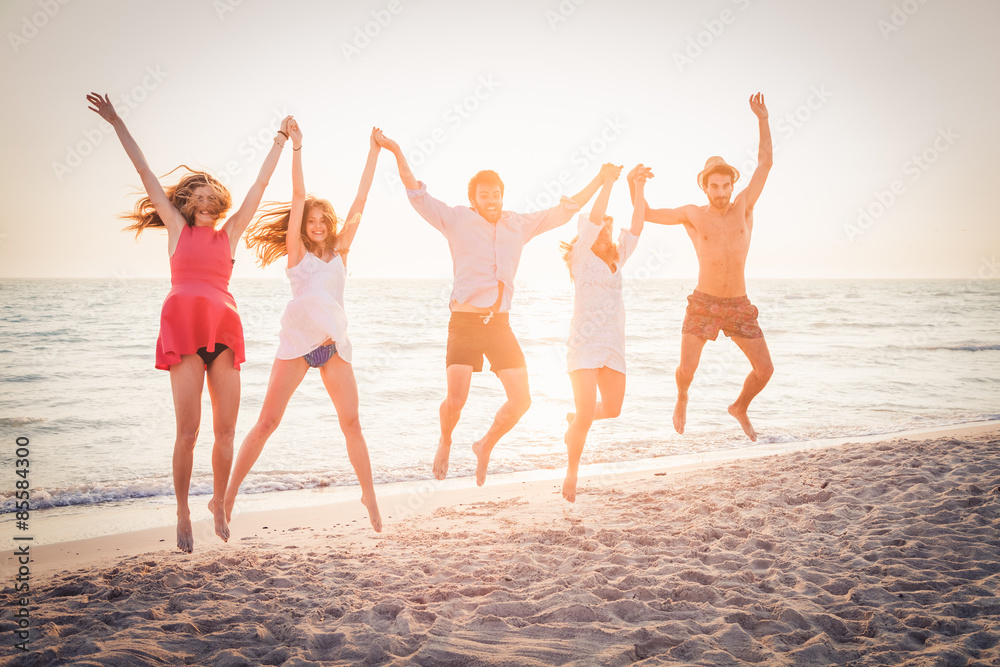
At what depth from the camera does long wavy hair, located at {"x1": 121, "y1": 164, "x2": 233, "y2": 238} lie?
4383mm

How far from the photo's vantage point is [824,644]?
3.49 metres

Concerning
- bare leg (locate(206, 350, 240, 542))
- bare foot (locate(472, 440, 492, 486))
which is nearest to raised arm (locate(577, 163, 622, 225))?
bare foot (locate(472, 440, 492, 486))

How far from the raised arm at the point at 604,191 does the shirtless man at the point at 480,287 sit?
299 mm

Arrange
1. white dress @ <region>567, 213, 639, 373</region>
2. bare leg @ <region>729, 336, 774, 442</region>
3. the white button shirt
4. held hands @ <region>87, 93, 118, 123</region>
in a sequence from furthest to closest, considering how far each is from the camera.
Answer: bare leg @ <region>729, 336, 774, 442</region>, white dress @ <region>567, 213, 639, 373</region>, the white button shirt, held hands @ <region>87, 93, 118, 123</region>

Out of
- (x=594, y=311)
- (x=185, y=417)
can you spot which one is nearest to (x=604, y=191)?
(x=594, y=311)

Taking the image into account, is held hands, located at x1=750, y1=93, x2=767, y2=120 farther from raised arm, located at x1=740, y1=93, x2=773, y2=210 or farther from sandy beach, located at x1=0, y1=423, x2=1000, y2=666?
sandy beach, located at x1=0, y1=423, x2=1000, y2=666

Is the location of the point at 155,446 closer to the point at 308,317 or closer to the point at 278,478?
the point at 278,478

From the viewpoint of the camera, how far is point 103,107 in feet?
13.2

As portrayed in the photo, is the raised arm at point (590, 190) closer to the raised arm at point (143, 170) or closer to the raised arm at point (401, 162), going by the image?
the raised arm at point (401, 162)

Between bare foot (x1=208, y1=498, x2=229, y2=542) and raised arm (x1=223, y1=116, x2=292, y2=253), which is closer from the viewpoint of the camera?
bare foot (x1=208, y1=498, x2=229, y2=542)

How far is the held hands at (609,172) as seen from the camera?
5.20m

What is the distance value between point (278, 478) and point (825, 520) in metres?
5.94

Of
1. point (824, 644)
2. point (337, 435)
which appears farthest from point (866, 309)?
A: point (824, 644)

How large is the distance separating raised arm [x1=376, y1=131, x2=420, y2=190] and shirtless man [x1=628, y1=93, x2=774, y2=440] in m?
1.89
